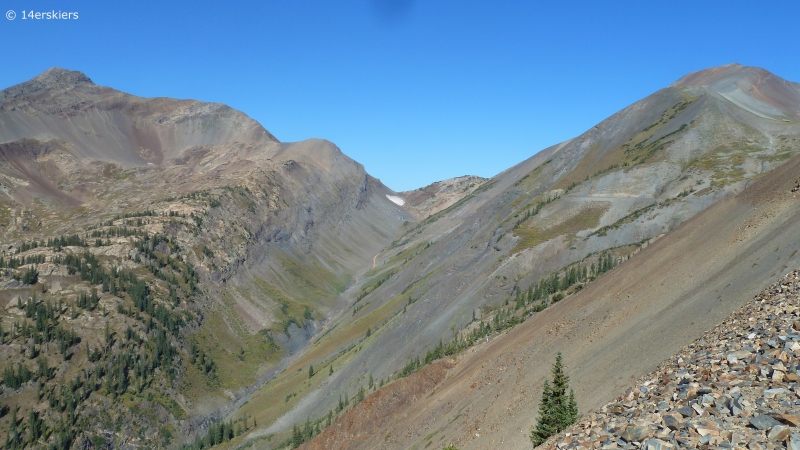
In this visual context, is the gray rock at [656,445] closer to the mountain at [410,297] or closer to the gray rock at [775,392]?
the gray rock at [775,392]

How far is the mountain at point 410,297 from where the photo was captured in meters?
44.8

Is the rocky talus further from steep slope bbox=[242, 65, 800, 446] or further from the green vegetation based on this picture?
the green vegetation

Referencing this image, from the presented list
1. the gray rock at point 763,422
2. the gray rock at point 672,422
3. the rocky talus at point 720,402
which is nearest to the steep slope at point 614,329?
the rocky talus at point 720,402

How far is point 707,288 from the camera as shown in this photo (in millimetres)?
40719

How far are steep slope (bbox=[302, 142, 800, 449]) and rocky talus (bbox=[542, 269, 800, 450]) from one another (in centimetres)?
1500

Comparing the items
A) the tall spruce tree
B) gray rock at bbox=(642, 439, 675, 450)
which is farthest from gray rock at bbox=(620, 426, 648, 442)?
the tall spruce tree

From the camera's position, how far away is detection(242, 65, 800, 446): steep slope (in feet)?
258

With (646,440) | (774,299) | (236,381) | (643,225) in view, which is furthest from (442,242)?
(646,440)

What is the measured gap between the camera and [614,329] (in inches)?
1734

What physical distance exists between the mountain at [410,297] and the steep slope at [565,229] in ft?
1.70

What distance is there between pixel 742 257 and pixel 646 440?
34.2 metres

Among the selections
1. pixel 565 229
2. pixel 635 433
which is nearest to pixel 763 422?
pixel 635 433

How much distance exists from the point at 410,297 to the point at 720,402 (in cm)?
9366

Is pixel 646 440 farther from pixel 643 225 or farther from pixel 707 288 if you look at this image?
pixel 643 225
